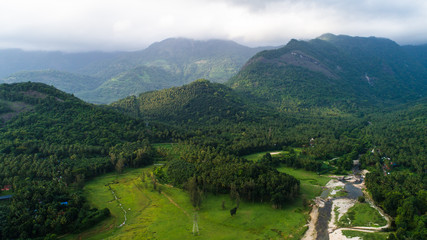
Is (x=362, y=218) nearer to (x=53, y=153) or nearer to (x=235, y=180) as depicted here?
(x=235, y=180)

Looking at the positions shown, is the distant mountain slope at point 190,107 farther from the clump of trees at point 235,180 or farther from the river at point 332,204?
the river at point 332,204

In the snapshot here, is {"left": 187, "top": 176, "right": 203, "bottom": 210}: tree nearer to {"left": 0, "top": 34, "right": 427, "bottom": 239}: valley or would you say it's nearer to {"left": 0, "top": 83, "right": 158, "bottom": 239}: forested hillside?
{"left": 0, "top": 34, "right": 427, "bottom": 239}: valley

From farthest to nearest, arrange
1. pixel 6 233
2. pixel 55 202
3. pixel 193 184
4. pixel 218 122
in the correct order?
pixel 218 122
pixel 193 184
pixel 55 202
pixel 6 233

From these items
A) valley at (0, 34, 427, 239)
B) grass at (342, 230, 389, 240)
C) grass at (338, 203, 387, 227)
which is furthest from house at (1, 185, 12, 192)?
grass at (338, 203, 387, 227)

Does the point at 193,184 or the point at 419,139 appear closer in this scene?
the point at 193,184

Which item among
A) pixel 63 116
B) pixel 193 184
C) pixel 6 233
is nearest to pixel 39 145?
pixel 63 116

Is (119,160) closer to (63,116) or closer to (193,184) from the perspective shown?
(193,184)
